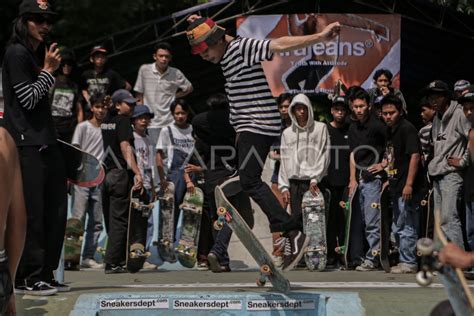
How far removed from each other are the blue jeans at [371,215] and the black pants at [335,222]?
451mm

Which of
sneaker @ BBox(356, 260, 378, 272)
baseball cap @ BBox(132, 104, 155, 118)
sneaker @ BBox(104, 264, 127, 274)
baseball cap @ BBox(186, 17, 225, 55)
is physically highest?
baseball cap @ BBox(186, 17, 225, 55)

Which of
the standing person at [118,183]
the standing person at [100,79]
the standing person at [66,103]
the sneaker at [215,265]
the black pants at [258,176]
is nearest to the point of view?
the black pants at [258,176]

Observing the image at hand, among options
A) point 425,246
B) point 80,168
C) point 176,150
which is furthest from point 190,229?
point 425,246

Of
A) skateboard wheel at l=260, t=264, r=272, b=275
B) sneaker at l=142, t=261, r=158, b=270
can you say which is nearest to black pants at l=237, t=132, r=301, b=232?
skateboard wheel at l=260, t=264, r=272, b=275

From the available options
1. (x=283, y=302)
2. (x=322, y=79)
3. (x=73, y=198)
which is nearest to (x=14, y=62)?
(x=283, y=302)

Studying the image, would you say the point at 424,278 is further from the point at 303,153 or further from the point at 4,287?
the point at 303,153

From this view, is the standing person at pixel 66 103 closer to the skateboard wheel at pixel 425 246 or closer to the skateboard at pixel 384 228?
the skateboard at pixel 384 228

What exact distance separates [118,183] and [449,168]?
3636mm

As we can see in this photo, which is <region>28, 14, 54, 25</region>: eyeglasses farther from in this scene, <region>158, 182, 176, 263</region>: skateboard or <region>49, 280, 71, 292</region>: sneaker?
<region>158, 182, 176, 263</region>: skateboard

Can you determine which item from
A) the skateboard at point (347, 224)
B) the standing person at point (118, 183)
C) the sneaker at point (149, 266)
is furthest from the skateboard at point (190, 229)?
the skateboard at point (347, 224)

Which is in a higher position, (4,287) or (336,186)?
(4,287)

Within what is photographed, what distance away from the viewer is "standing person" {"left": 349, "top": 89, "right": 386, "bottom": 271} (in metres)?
11.4

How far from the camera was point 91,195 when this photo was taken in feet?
40.6

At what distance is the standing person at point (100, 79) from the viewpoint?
13.7 meters
